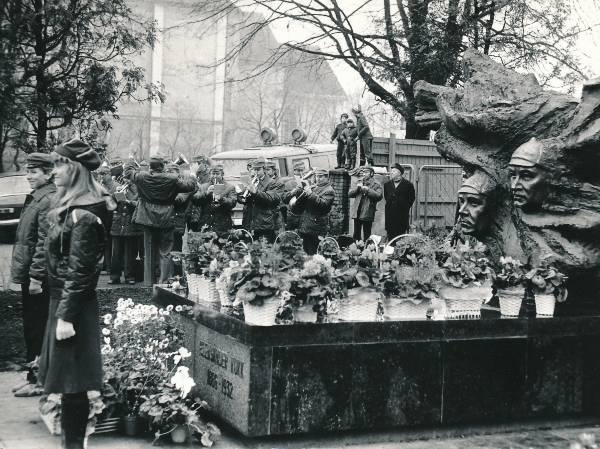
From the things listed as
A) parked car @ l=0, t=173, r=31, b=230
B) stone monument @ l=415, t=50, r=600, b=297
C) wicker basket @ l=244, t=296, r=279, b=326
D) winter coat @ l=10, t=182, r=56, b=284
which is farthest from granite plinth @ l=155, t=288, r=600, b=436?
parked car @ l=0, t=173, r=31, b=230

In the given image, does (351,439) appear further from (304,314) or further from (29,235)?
(29,235)

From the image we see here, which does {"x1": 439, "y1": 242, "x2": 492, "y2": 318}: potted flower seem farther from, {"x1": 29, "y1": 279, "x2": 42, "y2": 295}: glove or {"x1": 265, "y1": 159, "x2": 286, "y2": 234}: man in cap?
{"x1": 265, "y1": 159, "x2": 286, "y2": 234}: man in cap

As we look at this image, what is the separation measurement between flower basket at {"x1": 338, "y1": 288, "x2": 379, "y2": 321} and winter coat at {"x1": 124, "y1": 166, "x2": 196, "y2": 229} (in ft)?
22.9

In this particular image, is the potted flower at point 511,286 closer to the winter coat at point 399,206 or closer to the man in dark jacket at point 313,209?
the man in dark jacket at point 313,209

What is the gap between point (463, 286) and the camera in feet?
22.8

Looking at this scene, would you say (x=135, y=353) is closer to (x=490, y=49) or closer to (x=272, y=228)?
(x=272, y=228)

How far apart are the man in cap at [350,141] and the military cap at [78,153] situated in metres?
12.7

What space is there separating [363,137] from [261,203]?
195 inches

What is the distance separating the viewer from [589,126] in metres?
7.81

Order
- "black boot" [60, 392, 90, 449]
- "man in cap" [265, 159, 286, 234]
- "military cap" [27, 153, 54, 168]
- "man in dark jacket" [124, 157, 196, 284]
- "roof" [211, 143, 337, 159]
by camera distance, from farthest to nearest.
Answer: "roof" [211, 143, 337, 159]
"man in cap" [265, 159, 286, 234]
"man in dark jacket" [124, 157, 196, 284]
"military cap" [27, 153, 54, 168]
"black boot" [60, 392, 90, 449]

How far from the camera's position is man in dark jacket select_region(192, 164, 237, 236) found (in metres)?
13.4

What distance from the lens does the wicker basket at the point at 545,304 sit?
7305 millimetres

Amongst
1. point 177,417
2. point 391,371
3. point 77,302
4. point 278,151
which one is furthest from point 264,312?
point 278,151

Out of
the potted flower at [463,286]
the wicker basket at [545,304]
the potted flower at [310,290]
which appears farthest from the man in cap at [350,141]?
the potted flower at [310,290]
